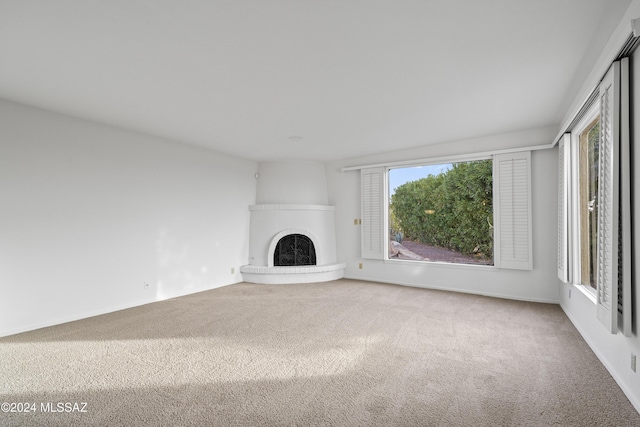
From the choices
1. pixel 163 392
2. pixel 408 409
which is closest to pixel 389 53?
pixel 408 409

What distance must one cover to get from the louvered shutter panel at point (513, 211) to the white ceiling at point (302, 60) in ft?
2.07

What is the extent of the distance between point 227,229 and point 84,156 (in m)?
2.39

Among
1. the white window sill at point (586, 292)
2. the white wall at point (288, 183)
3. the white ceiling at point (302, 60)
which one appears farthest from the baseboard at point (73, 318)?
the white window sill at point (586, 292)

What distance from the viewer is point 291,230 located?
6039mm

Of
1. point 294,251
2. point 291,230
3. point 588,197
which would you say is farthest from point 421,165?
point 294,251

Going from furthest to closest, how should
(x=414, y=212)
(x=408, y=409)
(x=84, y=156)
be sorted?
(x=414, y=212), (x=84, y=156), (x=408, y=409)

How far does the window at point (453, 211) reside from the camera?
4512mm

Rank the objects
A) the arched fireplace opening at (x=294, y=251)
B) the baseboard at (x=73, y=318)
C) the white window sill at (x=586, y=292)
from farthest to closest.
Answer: the arched fireplace opening at (x=294, y=251), the baseboard at (x=73, y=318), the white window sill at (x=586, y=292)

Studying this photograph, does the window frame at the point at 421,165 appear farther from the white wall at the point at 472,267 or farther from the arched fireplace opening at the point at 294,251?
the arched fireplace opening at the point at 294,251

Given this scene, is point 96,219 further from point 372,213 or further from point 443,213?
point 443,213

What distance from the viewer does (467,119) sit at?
3.97m

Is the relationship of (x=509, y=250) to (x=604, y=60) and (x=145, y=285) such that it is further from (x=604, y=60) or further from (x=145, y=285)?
(x=145, y=285)

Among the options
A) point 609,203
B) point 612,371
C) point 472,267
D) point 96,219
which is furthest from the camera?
point 472,267

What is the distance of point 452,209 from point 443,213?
0.61 ft
